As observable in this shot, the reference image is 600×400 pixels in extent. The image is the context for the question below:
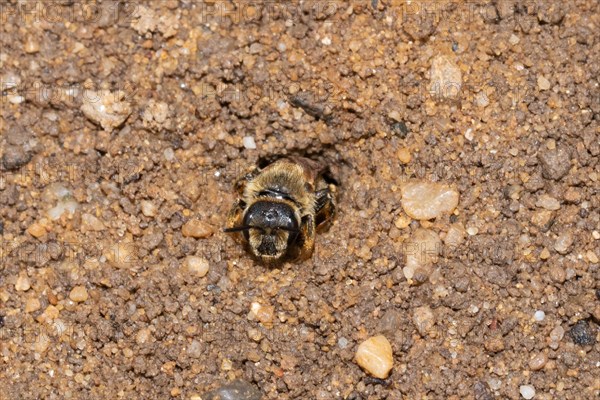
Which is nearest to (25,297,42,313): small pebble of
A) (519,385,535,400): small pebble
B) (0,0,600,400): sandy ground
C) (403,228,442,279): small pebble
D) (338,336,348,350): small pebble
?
(0,0,600,400): sandy ground

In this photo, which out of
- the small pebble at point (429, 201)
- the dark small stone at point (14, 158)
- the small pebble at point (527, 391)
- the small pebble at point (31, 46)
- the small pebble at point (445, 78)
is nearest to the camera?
the small pebble at point (527, 391)

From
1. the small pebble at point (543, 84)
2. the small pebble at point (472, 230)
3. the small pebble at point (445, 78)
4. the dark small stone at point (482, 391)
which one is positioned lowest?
the dark small stone at point (482, 391)

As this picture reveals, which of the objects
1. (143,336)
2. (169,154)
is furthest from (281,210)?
(143,336)

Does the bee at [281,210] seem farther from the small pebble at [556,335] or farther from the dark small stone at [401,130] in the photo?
the small pebble at [556,335]

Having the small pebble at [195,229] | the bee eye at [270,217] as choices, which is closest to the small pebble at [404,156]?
the bee eye at [270,217]

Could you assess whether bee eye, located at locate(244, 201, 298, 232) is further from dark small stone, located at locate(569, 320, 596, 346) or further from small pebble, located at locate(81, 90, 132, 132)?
dark small stone, located at locate(569, 320, 596, 346)

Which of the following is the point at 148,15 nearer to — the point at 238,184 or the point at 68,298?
the point at 238,184

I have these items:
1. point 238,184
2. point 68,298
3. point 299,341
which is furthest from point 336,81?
point 68,298
